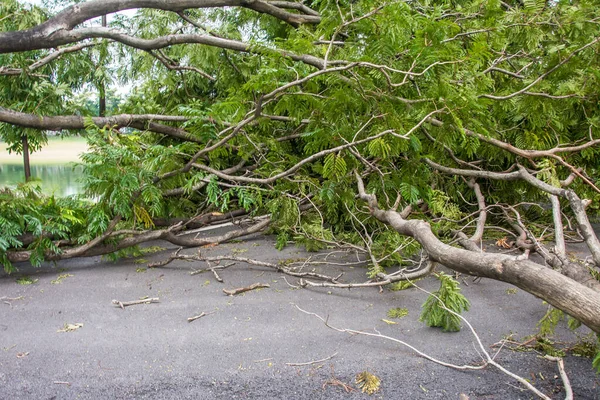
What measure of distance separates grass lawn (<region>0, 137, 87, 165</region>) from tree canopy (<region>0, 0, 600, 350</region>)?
123mm

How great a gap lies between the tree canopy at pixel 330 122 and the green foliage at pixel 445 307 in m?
0.21

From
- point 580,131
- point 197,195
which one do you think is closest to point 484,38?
point 580,131

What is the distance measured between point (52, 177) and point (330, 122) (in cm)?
238

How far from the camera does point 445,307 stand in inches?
89.2

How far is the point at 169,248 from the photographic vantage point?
4176mm

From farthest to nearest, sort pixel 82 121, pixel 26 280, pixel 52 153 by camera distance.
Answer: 1. pixel 52 153
2. pixel 82 121
3. pixel 26 280

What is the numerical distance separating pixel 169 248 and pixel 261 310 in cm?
181

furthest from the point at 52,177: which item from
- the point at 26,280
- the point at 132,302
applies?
the point at 132,302

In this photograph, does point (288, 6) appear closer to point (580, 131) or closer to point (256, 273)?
point (256, 273)

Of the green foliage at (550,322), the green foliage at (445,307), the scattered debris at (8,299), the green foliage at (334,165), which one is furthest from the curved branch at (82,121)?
the green foliage at (550,322)

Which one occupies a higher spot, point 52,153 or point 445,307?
point 52,153

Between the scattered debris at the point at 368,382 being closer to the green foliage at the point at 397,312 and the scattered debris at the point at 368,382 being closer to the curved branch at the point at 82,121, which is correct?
the green foliage at the point at 397,312

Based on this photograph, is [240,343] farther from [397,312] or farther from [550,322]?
[550,322]

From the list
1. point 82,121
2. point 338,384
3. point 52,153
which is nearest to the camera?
point 338,384
